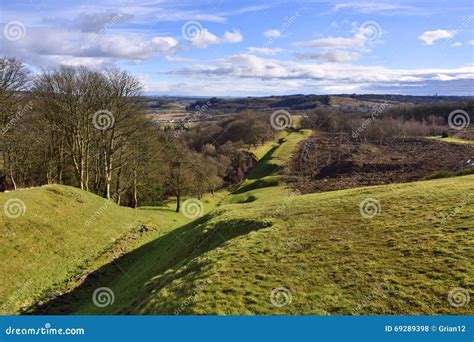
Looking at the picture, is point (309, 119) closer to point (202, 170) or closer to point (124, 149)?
point (202, 170)

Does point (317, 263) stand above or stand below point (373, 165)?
below

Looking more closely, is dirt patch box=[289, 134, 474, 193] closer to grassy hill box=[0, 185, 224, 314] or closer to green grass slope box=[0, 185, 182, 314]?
grassy hill box=[0, 185, 224, 314]

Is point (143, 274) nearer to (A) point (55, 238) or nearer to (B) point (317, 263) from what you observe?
(A) point (55, 238)

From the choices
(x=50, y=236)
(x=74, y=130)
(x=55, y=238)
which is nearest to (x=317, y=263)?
(x=55, y=238)

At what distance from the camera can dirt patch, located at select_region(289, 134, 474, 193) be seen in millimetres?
45031

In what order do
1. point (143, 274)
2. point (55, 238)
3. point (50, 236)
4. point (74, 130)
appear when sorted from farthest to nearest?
point (74, 130)
point (55, 238)
point (50, 236)
point (143, 274)

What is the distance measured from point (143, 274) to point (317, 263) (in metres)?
11.9

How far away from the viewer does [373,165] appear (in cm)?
5750

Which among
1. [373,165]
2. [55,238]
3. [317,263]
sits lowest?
[55,238]

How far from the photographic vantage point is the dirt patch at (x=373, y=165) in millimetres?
45031

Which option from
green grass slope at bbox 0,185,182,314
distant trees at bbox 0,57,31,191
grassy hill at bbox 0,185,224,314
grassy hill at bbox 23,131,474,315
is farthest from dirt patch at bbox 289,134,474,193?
distant trees at bbox 0,57,31,191

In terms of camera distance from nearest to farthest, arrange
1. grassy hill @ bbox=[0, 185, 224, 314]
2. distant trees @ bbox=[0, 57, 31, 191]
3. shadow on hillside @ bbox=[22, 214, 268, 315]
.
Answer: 1. shadow on hillside @ bbox=[22, 214, 268, 315]
2. grassy hill @ bbox=[0, 185, 224, 314]
3. distant trees @ bbox=[0, 57, 31, 191]

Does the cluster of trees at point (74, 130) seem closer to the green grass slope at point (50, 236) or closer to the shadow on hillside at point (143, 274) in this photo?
the green grass slope at point (50, 236)

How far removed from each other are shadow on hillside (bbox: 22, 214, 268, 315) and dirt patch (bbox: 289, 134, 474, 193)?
22013 millimetres
